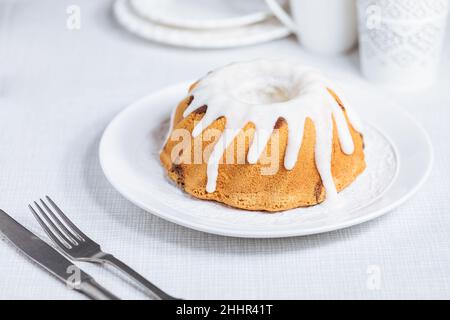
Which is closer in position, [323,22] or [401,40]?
[401,40]

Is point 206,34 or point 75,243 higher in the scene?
point 206,34

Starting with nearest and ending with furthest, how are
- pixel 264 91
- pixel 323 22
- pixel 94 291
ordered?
pixel 94 291 → pixel 264 91 → pixel 323 22

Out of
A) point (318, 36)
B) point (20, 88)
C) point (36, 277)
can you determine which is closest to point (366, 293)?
point (36, 277)

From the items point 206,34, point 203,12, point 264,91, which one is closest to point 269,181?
point 264,91

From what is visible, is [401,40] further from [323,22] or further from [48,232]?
[48,232]

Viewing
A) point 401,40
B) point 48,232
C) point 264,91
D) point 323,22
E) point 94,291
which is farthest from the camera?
point 323,22

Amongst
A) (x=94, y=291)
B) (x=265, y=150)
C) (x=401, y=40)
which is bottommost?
(x=94, y=291)

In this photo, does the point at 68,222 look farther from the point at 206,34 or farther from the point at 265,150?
the point at 206,34

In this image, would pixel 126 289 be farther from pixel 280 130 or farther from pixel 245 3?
pixel 245 3
